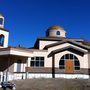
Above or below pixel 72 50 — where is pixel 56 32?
above

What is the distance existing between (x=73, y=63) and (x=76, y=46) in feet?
9.54

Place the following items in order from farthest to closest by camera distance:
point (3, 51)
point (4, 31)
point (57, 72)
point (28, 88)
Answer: point (4, 31) < point (57, 72) < point (3, 51) < point (28, 88)

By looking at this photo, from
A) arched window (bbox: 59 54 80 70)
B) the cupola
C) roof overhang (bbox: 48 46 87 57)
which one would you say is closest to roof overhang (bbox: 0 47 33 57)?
roof overhang (bbox: 48 46 87 57)

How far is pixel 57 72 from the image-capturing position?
1436 inches

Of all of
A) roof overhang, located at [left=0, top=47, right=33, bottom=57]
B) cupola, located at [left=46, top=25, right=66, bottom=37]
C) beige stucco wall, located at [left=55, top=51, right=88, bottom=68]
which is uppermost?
cupola, located at [left=46, top=25, right=66, bottom=37]

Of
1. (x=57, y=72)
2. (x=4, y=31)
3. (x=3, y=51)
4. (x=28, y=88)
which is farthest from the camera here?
(x=4, y=31)

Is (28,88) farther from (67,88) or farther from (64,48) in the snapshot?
(64,48)

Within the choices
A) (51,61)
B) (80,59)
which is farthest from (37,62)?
(80,59)

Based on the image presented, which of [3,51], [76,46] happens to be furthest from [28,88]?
[76,46]

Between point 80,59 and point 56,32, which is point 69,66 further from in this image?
point 56,32

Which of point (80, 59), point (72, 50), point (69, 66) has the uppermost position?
point (72, 50)

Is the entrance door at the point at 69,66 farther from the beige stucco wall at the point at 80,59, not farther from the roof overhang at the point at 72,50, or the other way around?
the roof overhang at the point at 72,50

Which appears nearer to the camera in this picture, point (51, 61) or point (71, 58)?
point (51, 61)

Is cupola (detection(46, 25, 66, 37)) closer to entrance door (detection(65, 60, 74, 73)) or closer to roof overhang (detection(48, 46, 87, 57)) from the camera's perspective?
roof overhang (detection(48, 46, 87, 57))
